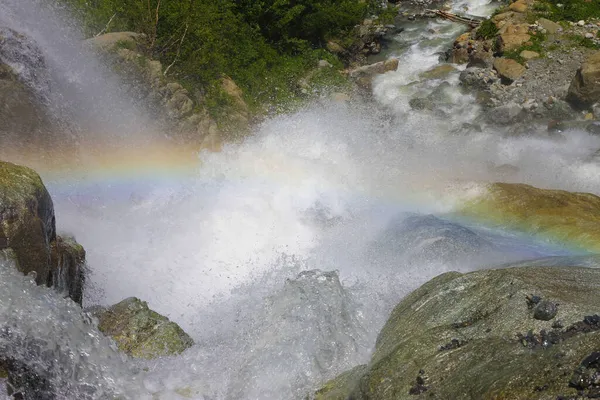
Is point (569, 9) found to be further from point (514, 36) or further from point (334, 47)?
point (334, 47)

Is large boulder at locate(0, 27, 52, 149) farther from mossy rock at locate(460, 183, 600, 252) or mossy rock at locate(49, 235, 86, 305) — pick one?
mossy rock at locate(460, 183, 600, 252)

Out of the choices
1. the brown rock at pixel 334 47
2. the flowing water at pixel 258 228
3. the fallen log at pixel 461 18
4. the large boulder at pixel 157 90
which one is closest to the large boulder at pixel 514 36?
the fallen log at pixel 461 18

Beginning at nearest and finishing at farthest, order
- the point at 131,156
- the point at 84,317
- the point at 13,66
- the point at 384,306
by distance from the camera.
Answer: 1. the point at 84,317
2. the point at 384,306
3. the point at 13,66
4. the point at 131,156

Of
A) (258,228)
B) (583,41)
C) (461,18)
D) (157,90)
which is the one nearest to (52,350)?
(258,228)

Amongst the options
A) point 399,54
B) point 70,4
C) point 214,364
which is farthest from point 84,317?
point 399,54

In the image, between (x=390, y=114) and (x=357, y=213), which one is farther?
(x=390, y=114)

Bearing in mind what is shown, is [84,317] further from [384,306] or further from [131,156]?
[131,156]

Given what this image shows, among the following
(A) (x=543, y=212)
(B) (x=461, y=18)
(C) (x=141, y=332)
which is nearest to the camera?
(C) (x=141, y=332)
